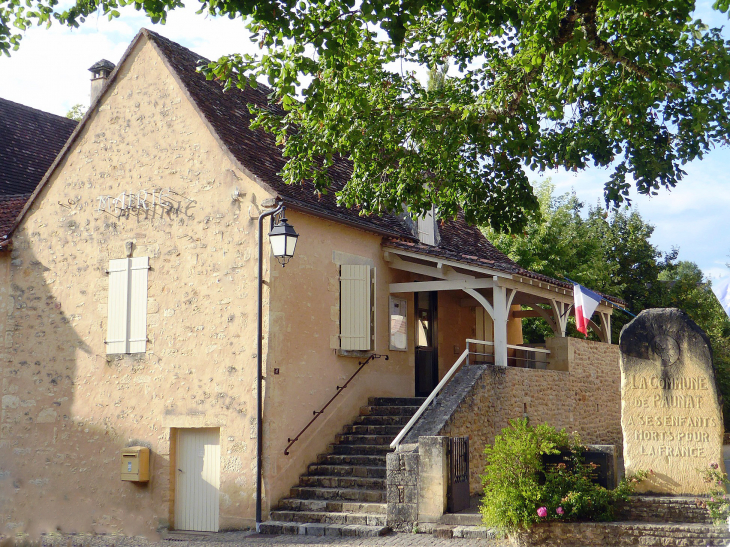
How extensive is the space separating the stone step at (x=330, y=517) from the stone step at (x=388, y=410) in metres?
2.60

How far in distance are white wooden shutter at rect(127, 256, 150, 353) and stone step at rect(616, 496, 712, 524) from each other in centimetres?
797

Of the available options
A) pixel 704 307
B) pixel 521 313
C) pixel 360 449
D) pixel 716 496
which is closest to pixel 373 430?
pixel 360 449

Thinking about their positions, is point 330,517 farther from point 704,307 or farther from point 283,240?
point 704,307

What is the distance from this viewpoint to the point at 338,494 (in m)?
11.8

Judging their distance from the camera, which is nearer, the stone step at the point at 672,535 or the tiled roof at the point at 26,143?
the stone step at the point at 672,535

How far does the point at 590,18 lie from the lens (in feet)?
31.0

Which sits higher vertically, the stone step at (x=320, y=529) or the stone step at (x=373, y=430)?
the stone step at (x=373, y=430)

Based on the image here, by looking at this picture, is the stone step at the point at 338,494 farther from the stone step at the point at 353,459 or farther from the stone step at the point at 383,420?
the stone step at the point at 383,420

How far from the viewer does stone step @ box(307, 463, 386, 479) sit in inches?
474

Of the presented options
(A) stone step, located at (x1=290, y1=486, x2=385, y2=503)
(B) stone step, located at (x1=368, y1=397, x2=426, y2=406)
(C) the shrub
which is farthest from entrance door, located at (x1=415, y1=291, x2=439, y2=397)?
(C) the shrub

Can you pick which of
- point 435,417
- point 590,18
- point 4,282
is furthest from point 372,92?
point 4,282

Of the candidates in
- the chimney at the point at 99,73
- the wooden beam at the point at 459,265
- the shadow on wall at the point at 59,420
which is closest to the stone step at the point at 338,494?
the shadow on wall at the point at 59,420

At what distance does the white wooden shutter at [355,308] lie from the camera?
44.8ft

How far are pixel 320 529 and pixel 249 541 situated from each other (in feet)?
3.13
